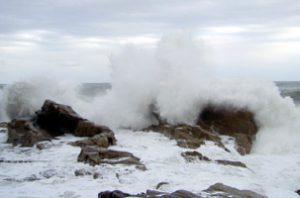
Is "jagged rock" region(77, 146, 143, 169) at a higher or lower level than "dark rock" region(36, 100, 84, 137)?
lower

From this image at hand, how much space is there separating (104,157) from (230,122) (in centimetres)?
485

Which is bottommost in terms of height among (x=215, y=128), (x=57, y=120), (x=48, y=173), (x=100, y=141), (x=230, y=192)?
(x=48, y=173)

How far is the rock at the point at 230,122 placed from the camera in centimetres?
1211

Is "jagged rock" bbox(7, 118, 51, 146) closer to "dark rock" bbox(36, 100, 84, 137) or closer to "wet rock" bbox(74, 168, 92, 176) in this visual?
"dark rock" bbox(36, 100, 84, 137)

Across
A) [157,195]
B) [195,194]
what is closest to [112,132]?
[157,195]

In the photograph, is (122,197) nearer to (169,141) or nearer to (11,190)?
(11,190)

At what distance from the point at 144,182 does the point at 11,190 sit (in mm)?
2163

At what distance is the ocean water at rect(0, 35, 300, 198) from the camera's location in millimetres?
7656

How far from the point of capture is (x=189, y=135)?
36.9 ft

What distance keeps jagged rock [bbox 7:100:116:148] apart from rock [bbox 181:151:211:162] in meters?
1.78

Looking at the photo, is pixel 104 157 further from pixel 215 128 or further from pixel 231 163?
pixel 215 128

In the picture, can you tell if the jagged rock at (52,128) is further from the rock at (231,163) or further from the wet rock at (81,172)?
the rock at (231,163)

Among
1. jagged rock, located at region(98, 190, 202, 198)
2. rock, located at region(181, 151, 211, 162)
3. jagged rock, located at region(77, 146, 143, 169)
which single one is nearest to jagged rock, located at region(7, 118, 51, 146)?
jagged rock, located at region(77, 146, 143, 169)

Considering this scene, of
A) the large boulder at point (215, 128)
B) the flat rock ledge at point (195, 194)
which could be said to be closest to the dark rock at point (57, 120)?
the large boulder at point (215, 128)
